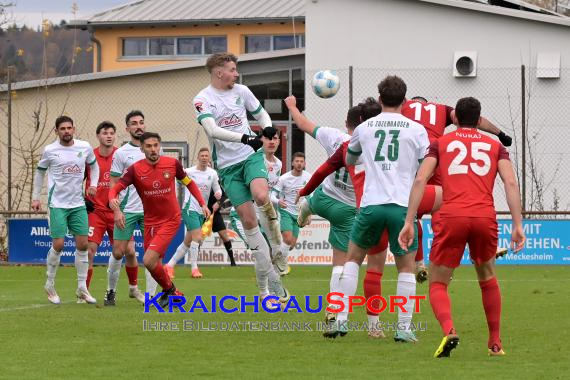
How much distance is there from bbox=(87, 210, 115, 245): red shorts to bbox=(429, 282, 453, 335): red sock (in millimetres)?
7584

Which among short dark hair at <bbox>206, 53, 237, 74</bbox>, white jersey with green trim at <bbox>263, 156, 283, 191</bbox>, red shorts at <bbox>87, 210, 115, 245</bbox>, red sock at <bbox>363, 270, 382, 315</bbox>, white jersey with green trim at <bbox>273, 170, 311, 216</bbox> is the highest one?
short dark hair at <bbox>206, 53, 237, 74</bbox>

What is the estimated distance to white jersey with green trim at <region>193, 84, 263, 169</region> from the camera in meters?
12.2

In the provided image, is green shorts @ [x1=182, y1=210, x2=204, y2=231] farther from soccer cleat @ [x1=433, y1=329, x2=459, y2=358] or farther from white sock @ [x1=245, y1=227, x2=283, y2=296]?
soccer cleat @ [x1=433, y1=329, x2=459, y2=358]

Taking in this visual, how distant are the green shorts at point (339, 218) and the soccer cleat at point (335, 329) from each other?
147 cm

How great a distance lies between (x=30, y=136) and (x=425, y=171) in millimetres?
22640

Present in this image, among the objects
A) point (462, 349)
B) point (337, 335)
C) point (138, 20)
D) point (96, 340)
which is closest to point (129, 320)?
point (96, 340)

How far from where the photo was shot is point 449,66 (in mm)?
29844

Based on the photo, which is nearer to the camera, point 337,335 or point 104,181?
point 337,335

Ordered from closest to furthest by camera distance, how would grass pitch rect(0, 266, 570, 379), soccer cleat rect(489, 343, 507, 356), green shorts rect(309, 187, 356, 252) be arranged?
grass pitch rect(0, 266, 570, 379) < soccer cleat rect(489, 343, 507, 356) < green shorts rect(309, 187, 356, 252)

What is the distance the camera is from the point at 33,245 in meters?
24.9

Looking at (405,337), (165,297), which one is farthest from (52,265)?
(405,337)

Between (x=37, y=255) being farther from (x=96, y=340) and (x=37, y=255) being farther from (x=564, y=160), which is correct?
(x=96, y=340)

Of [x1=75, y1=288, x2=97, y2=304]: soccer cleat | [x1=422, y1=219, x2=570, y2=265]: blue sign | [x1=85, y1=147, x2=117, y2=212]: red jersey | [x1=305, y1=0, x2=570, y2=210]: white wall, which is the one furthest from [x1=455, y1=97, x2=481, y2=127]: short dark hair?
[x1=305, y1=0, x2=570, y2=210]: white wall

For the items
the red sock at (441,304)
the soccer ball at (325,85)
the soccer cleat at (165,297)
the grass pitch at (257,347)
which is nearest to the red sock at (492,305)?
the grass pitch at (257,347)
